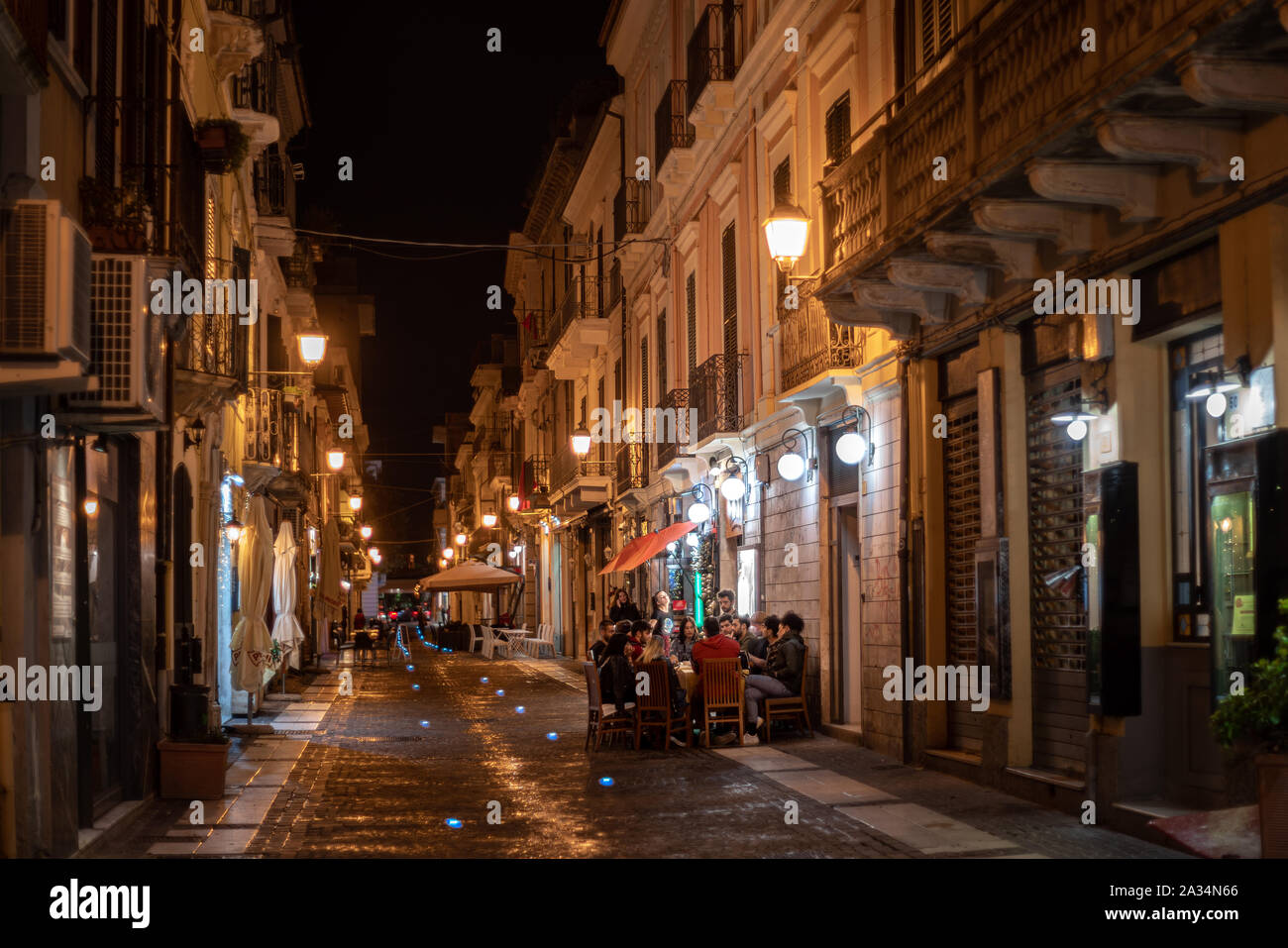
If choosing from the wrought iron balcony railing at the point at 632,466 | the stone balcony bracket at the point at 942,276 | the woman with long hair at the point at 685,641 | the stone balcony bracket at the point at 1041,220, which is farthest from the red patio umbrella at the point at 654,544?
the stone balcony bracket at the point at 1041,220

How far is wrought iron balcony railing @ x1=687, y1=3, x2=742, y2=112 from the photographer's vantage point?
21266 millimetres

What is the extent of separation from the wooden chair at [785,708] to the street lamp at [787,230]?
15.5ft

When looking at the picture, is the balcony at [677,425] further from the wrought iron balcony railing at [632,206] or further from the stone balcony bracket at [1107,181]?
the stone balcony bracket at [1107,181]

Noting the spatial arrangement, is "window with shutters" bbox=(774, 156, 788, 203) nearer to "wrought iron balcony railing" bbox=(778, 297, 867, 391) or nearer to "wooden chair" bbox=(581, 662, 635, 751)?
"wrought iron balcony railing" bbox=(778, 297, 867, 391)

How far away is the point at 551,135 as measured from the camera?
4022 centimetres

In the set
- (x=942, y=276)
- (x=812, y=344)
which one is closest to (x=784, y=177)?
(x=812, y=344)

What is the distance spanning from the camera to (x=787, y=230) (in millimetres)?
15078

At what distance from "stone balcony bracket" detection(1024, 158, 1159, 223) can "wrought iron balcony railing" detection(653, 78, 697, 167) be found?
46.5ft

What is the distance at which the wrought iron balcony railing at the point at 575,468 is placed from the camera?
34.8m

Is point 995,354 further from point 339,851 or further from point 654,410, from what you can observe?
point 654,410

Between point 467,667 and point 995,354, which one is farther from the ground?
point 995,354
